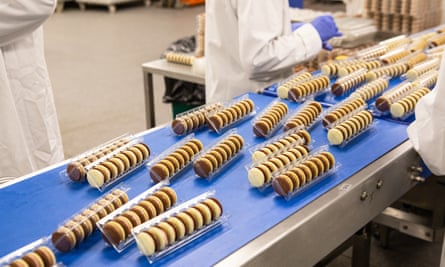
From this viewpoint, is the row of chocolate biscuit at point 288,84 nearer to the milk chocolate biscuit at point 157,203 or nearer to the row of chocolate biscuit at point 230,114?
the row of chocolate biscuit at point 230,114

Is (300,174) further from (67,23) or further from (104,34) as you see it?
(67,23)

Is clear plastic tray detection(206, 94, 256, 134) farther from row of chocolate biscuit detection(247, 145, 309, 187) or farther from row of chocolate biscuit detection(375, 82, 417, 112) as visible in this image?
row of chocolate biscuit detection(375, 82, 417, 112)

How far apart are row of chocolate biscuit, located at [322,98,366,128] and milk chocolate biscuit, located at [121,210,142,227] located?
2.52 feet

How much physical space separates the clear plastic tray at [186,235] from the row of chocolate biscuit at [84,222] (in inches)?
4.7

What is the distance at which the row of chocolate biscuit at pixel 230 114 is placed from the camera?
1816 millimetres

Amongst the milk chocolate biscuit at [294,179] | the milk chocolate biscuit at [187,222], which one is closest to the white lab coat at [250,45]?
the milk chocolate biscuit at [294,179]

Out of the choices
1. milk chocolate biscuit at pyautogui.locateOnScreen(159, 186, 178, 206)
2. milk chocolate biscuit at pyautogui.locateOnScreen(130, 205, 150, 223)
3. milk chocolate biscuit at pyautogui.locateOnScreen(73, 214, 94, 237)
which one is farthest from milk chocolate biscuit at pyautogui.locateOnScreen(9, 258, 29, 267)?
milk chocolate biscuit at pyautogui.locateOnScreen(159, 186, 178, 206)

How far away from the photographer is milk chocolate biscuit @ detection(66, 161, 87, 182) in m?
1.51

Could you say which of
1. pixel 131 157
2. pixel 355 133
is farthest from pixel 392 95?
pixel 131 157

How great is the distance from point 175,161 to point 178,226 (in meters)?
0.35

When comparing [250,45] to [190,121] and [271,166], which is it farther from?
[271,166]

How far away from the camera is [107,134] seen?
14.0 feet

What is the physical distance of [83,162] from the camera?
1.54 metres

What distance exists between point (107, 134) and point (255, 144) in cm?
271
